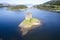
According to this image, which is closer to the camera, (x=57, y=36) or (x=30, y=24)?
(x=57, y=36)

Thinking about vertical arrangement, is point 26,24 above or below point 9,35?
above

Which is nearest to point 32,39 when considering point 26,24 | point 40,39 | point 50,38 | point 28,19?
point 40,39

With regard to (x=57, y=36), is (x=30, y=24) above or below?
above

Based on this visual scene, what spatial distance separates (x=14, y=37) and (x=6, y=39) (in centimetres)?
135

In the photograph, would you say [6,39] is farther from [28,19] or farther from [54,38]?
[28,19]

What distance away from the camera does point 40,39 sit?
1992cm

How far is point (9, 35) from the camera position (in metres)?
22.3

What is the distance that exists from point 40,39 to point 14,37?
12.8 ft

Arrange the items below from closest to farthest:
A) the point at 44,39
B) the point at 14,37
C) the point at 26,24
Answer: the point at 44,39 → the point at 14,37 → the point at 26,24

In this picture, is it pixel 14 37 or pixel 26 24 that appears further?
pixel 26 24

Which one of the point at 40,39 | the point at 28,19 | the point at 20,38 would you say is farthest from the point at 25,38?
the point at 28,19

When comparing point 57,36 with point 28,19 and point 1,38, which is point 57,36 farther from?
point 28,19

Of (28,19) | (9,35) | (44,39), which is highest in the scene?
(28,19)

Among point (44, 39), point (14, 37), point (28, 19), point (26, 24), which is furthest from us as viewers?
point (28, 19)
